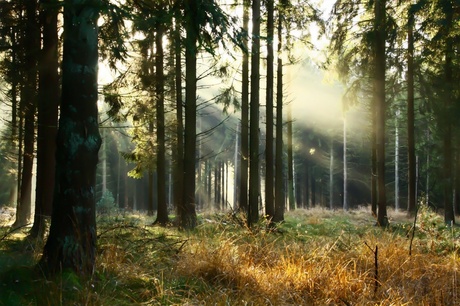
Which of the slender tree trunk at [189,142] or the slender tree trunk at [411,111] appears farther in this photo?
the slender tree trunk at [411,111]

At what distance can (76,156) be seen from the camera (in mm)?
4320

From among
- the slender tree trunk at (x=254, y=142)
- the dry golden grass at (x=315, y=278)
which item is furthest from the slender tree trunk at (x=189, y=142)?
the dry golden grass at (x=315, y=278)

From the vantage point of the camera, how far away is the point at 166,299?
3.86 meters

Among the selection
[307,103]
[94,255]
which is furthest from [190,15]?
[307,103]

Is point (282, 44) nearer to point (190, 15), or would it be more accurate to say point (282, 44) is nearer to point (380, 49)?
point (380, 49)

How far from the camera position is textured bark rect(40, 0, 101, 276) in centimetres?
423

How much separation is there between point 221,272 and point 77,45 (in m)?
3.11

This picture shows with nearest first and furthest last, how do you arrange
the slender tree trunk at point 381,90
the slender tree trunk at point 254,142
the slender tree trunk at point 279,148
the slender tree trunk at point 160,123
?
the slender tree trunk at point 254,142, the slender tree trunk at point 381,90, the slender tree trunk at point 160,123, the slender tree trunk at point 279,148

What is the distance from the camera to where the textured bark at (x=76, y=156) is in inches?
166

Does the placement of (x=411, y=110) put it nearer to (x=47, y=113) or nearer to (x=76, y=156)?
(x=47, y=113)

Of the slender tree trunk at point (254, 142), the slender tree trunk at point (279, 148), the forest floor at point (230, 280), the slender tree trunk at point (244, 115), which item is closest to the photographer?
the forest floor at point (230, 280)

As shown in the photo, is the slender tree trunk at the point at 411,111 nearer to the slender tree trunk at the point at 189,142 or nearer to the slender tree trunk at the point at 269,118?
the slender tree trunk at the point at 269,118

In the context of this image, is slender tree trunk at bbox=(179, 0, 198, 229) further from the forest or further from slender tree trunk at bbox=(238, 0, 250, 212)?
slender tree trunk at bbox=(238, 0, 250, 212)

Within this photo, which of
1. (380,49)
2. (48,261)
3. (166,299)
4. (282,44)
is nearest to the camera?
(166,299)
